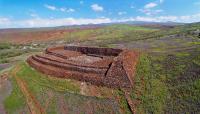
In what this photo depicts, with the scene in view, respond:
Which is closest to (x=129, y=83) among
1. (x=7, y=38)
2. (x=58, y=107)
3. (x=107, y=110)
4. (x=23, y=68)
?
(x=107, y=110)

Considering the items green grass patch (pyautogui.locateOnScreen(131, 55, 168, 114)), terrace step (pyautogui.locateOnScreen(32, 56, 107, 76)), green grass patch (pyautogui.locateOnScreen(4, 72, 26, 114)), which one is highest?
terrace step (pyautogui.locateOnScreen(32, 56, 107, 76))

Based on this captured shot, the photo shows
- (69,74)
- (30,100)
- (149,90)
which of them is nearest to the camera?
(149,90)

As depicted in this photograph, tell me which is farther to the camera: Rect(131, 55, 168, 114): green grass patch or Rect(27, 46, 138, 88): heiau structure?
Rect(27, 46, 138, 88): heiau structure

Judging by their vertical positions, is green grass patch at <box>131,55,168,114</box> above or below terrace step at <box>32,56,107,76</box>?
below

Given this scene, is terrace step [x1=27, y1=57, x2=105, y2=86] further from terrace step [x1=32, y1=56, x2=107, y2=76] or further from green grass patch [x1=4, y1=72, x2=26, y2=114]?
green grass patch [x1=4, y1=72, x2=26, y2=114]

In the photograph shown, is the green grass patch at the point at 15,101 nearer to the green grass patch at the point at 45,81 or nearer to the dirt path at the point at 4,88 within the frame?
the dirt path at the point at 4,88

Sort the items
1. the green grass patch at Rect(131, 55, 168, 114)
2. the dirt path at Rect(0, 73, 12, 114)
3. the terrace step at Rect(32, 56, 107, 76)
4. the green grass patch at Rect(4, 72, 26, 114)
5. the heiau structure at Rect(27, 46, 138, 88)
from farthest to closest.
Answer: the dirt path at Rect(0, 73, 12, 114)
the terrace step at Rect(32, 56, 107, 76)
the green grass patch at Rect(4, 72, 26, 114)
the heiau structure at Rect(27, 46, 138, 88)
the green grass patch at Rect(131, 55, 168, 114)

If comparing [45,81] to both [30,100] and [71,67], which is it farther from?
[30,100]

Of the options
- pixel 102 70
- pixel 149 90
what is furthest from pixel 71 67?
pixel 149 90

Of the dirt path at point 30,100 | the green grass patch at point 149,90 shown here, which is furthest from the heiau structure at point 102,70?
the dirt path at point 30,100

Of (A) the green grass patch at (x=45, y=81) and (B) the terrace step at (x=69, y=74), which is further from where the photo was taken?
(A) the green grass patch at (x=45, y=81)

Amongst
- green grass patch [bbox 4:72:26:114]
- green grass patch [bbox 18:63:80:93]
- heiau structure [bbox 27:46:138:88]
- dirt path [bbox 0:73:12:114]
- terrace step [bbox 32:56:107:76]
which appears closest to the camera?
heiau structure [bbox 27:46:138:88]

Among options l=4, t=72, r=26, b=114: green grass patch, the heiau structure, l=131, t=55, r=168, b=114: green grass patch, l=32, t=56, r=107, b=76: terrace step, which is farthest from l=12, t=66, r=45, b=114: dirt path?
l=131, t=55, r=168, b=114: green grass patch
